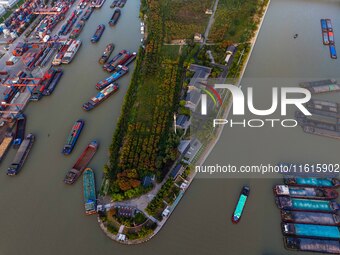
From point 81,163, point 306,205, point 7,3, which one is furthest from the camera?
point 7,3

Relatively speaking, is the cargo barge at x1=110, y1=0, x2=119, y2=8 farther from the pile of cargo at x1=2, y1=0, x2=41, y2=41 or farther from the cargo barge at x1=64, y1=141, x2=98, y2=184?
the cargo barge at x1=64, y1=141, x2=98, y2=184

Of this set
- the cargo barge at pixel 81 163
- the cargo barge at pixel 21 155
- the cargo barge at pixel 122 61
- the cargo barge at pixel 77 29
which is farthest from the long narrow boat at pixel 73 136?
the cargo barge at pixel 77 29

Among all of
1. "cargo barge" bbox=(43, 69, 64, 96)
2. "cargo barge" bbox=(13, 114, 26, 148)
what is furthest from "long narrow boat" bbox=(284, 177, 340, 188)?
"cargo barge" bbox=(43, 69, 64, 96)

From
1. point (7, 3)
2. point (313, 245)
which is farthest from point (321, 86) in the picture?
point (7, 3)

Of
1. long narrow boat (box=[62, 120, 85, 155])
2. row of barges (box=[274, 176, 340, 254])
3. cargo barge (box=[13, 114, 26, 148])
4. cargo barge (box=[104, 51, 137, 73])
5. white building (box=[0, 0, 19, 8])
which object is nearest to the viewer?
row of barges (box=[274, 176, 340, 254])

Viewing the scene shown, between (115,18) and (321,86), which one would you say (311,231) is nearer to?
(321,86)

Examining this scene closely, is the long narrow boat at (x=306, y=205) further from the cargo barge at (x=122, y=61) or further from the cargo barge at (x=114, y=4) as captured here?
the cargo barge at (x=114, y=4)
